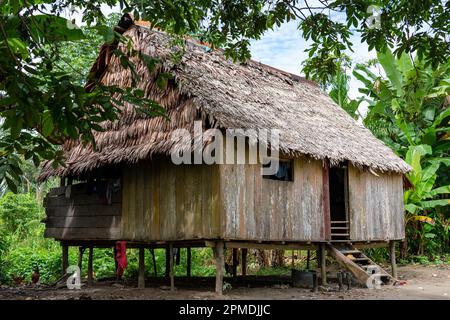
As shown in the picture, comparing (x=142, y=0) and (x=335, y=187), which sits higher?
(x=142, y=0)

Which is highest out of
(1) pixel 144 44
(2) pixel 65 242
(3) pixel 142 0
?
(1) pixel 144 44

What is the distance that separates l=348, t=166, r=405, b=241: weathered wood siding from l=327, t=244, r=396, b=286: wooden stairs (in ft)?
1.20

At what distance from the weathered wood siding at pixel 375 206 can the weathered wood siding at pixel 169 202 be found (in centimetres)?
400

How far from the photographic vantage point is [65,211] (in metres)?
11.8

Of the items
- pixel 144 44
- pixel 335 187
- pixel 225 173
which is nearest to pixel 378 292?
pixel 225 173

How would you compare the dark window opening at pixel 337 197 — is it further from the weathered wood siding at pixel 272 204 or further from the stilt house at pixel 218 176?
the weathered wood siding at pixel 272 204

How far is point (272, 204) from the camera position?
389 inches

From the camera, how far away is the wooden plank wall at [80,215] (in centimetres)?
1080

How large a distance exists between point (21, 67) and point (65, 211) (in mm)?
8545

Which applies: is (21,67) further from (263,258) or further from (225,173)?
(263,258)

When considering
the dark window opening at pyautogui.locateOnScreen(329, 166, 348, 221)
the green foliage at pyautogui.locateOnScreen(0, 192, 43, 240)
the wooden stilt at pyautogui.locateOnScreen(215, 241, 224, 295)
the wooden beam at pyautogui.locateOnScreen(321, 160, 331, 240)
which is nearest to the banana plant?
the dark window opening at pyautogui.locateOnScreen(329, 166, 348, 221)

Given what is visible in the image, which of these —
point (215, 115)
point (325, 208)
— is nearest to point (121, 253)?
point (215, 115)

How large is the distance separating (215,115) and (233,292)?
3465 millimetres
